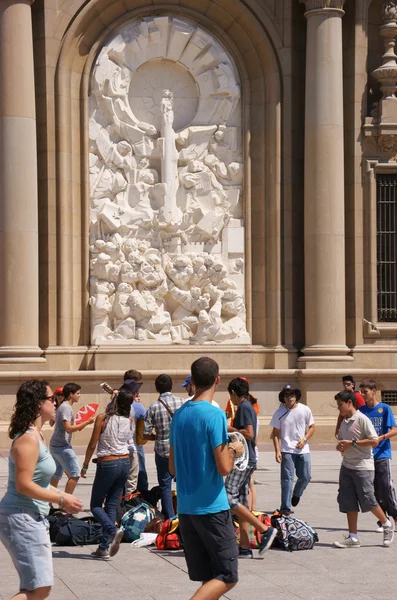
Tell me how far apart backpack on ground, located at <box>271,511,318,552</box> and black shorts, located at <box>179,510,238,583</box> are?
170 inches

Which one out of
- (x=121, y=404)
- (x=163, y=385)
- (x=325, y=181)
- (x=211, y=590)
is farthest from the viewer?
(x=325, y=181)

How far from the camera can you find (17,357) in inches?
892

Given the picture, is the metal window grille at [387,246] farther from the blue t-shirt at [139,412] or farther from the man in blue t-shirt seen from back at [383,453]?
the blue t-shirt at [139,412]

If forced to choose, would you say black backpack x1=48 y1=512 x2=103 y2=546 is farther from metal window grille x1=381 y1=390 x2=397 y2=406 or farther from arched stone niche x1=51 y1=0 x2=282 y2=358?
metal window grille x1=381 y1=390 x2=397 y2=406

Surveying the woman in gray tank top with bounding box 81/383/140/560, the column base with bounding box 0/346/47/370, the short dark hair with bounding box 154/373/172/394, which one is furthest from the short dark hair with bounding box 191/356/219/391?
the column base with bounding box 0/346/47/370

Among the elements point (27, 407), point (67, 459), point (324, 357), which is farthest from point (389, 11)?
point (27, 407)

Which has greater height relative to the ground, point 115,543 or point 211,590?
point 211,590

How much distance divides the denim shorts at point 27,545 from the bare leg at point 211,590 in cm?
94

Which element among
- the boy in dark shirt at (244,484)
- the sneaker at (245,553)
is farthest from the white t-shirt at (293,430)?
the sneaker at (245,553)

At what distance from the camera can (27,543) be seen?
7543 millimetres

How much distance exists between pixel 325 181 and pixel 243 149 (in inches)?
79.7

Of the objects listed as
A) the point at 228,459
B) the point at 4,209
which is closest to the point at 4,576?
the point at 228,459

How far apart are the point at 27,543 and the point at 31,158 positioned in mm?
15943

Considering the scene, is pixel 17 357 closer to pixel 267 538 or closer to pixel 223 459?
pixel 267 538
